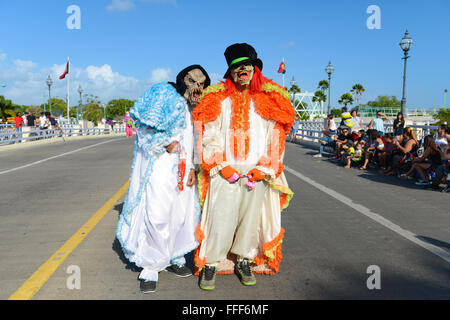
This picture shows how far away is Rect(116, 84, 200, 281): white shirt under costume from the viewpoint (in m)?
3.71

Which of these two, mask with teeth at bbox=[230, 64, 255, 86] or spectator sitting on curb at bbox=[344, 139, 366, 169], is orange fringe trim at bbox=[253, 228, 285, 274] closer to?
mask with teeth at bbox=[230, 64, 255, 86]

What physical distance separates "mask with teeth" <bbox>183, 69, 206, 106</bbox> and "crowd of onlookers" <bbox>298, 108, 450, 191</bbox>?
6.97m

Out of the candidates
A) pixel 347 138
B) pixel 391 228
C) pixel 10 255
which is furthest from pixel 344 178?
pixel 10 255

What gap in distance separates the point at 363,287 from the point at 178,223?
170 cm

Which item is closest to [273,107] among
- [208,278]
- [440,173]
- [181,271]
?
[208,278]

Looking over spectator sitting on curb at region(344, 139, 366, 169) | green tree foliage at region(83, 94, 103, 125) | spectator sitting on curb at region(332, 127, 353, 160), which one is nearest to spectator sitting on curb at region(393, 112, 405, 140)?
spectator sitting on curb at region(344, 139, 366, 169)

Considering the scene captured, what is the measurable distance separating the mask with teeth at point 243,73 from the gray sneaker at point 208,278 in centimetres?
163

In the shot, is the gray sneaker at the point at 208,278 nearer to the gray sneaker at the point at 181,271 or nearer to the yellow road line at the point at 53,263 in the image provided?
the gray sneaker at the point at 181,271

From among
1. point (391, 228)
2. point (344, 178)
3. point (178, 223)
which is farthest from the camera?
point (344, 178)

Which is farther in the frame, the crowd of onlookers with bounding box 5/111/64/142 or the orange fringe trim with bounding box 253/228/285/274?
the crowd of onlookers with bounding box 5/111/64/142

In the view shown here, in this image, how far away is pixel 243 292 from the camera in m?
3.57

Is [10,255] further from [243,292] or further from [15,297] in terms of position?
[243,292]

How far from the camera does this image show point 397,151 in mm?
11141
